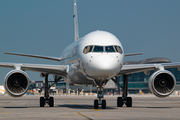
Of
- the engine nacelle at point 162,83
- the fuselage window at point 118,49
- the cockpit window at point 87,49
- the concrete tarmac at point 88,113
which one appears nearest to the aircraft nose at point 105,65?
the fuselage window at point 118,49

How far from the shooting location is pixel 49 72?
23.3 metres

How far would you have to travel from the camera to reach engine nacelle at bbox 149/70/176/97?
66.5 feet

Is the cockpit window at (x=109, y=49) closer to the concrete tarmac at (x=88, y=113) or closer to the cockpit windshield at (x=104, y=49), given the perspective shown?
the cockpit windshield at (x=104, y=49)

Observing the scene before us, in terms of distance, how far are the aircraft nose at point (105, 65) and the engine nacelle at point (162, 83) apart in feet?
12.0

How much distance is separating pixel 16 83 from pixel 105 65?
6290mm

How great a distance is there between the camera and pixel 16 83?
66.3 feet

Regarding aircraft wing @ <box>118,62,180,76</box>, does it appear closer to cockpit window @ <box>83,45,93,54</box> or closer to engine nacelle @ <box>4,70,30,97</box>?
cockpit window @ <box>83,45,93,54</box>

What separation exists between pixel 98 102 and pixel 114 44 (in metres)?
3.50

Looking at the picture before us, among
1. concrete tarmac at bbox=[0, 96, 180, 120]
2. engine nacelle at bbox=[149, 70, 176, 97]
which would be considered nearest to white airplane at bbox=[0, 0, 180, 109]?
engine nacelle at bbox=[149, 70, 176, 97]

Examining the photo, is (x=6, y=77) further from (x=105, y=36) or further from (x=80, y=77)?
(x=105, y=36)

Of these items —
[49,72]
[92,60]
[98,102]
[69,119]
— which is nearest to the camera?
[69,119]

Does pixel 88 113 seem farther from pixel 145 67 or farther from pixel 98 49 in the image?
pixel 145 67

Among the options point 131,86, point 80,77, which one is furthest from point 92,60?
point 131,86

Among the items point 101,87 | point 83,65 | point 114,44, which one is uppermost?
point 114,44
